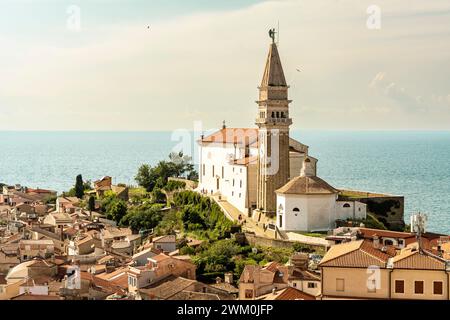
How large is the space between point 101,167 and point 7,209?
106 ft

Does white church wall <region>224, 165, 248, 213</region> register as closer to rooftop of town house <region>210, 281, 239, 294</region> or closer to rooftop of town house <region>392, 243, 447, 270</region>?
rooftop of town house <region>210, 281, 239, 294</region>

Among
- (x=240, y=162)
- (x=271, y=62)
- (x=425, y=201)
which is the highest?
(x=271, y=62)

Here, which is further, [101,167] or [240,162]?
[101,167]

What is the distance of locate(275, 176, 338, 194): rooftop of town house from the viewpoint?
19172 millimetres

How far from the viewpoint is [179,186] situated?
27.5 metres

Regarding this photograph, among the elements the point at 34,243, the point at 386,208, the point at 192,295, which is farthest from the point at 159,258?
the point at 386,208

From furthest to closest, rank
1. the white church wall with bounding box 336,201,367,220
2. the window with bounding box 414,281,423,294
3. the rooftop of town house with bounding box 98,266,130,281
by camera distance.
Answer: the white church wall with bounding box 336,201,367,220
the rooftop of town house with bounding box 98,266,130,281
the window with bounding box 414,281,423,294

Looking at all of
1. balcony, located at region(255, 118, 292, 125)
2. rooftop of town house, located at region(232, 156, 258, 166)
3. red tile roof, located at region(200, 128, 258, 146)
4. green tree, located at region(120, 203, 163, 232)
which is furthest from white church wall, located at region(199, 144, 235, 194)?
balcony, located at region(255, 118, 292, 125)

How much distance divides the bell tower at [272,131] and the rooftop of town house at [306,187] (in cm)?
145

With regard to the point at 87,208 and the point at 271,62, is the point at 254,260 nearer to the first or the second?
the point at 271,62

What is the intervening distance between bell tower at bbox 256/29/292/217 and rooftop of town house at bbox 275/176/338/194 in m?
1.45

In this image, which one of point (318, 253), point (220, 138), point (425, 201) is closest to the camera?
point (318, 253)

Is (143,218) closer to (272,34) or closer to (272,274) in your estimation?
(272,34)
